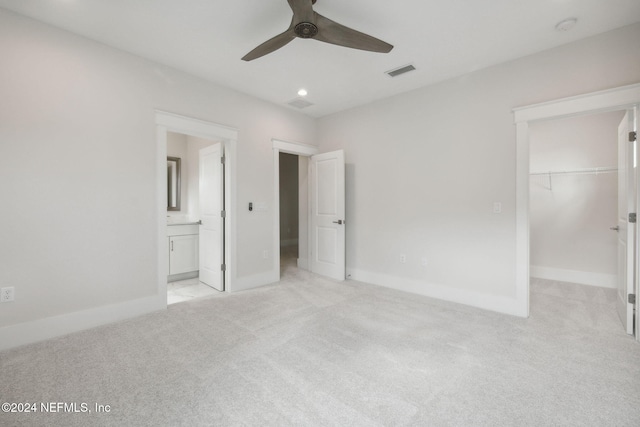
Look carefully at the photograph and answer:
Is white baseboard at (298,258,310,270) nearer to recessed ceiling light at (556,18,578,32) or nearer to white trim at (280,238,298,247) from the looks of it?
white trim at (280,238,298,247)

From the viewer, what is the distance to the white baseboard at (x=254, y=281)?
3.90 metres

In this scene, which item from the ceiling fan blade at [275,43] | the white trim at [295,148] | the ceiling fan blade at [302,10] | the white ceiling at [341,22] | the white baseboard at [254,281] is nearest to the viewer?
the ceiling fan blade at [302,10]

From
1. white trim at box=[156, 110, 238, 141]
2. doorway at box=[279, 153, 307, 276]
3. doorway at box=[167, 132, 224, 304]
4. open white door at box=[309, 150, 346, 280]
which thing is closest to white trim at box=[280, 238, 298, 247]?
doorway at box=[279, 153, 307, 276]

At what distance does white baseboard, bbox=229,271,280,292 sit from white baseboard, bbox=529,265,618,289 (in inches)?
167

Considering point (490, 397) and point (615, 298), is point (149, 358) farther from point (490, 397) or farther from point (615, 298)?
point (615, 298)

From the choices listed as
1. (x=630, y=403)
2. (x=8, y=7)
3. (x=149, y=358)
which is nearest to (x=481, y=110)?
(x=630, y=403)

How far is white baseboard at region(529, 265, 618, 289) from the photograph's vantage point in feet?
13.3

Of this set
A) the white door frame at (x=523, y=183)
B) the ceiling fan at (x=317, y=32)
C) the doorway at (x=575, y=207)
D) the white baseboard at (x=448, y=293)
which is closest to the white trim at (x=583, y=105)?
the white door frame at (x=523, y=183)

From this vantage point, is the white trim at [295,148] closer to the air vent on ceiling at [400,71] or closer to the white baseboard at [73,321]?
the air vent on ceiling at [400,71]

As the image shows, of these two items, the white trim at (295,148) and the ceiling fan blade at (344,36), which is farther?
the white trim at (295,148)

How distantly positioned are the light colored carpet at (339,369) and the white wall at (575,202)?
1507 mm

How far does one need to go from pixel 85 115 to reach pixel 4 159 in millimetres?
712

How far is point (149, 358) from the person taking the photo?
217cm

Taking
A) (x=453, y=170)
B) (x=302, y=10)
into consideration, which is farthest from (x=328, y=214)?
(x=302, y=10)
